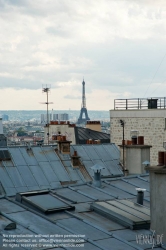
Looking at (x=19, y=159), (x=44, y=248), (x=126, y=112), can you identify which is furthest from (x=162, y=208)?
(x=126, y=112)

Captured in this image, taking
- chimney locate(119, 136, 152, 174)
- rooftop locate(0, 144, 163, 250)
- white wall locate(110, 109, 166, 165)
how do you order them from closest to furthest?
rooftop locate(0, 144, 163, 250), chimney locate(119, 136, 152, 174), white wall locate(110, 109, 166, 165)

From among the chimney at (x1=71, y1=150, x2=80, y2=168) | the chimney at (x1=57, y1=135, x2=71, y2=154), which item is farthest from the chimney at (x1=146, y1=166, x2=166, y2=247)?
the chimney at (x1=57, y1=135, x2=71, y2=154)

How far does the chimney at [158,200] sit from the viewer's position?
14930 millimetres

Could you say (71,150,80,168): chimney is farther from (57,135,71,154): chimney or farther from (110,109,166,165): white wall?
(110,109,166,165): white wall

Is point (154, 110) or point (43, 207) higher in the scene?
point (154, 110)

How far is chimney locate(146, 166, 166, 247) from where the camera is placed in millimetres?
14930

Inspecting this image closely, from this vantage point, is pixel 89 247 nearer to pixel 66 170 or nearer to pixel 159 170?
pixel 159 170

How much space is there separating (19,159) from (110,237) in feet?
49.4

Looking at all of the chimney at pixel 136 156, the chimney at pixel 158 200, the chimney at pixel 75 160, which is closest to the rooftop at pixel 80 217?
the chimney at pixel 158 200

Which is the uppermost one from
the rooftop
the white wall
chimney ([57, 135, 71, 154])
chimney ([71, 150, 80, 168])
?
the white wall

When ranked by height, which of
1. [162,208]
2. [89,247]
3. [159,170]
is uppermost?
[159,170]

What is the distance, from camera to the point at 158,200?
591 inches

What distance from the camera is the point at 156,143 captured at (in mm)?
39875

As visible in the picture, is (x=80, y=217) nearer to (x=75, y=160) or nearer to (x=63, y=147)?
(x=75, y=160)
